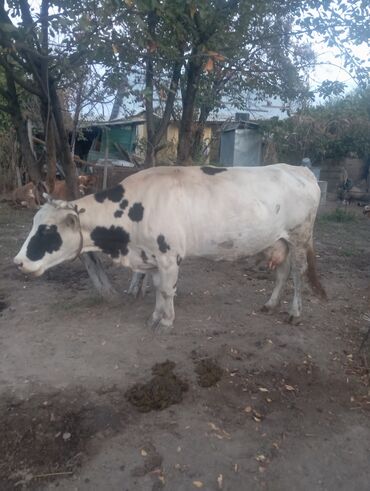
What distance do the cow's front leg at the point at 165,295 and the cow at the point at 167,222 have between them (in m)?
0.01

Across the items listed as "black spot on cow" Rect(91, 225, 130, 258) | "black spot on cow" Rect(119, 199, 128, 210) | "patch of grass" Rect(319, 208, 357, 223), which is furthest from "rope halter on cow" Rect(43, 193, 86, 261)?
"patch of grass" Rect(319, 208, 357, 223)

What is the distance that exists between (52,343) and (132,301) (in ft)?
4.57

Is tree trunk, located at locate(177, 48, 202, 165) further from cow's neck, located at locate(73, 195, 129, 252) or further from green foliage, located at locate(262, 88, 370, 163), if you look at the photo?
green foliage, located at locate(262, 88, 370, 163)

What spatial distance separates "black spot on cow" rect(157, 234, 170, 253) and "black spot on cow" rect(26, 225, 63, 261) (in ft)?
3.46

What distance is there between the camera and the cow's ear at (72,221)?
4.69 meters

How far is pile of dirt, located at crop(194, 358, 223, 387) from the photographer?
395 cm

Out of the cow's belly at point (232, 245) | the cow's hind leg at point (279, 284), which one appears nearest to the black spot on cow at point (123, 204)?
the cow's belly at point (232, 245)

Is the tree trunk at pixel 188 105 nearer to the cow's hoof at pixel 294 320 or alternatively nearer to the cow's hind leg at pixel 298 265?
the cow's hind leg at pixel 298 265

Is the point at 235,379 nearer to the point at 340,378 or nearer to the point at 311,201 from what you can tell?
the point at 340,378

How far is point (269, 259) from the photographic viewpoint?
5.65 meters

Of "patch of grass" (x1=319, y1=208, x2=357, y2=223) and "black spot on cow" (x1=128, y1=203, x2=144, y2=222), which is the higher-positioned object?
"black spot on cow" (x1=128, y1=203, x2=144, y2=222)

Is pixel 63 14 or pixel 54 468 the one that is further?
pixel 63 14

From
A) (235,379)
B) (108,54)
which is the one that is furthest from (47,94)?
(235,379)

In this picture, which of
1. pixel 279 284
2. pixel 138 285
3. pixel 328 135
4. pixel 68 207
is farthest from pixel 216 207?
pixel 328 135
